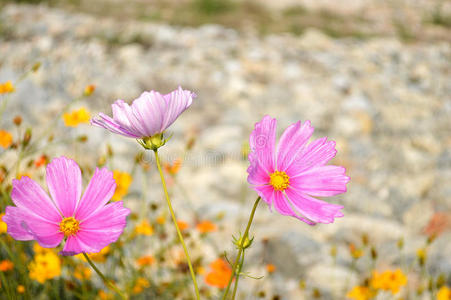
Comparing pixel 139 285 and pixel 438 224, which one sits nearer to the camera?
pixel 139 285

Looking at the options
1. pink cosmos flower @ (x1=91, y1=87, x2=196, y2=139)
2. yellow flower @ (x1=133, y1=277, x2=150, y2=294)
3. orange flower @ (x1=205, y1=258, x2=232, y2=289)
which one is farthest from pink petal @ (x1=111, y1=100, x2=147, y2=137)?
yellow flower @ (x1=133, y1=277, x2=150, y2=294)

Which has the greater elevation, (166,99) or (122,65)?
(122,65)

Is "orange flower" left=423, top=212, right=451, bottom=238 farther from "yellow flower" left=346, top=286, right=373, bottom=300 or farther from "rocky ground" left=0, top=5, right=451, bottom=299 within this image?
"yellow flower" left=346, top=286, right=373, bottom=300

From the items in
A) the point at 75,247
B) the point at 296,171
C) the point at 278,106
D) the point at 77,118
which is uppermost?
the point at 278,106

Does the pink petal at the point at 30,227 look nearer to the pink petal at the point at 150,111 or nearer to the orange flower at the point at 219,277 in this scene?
the pink petal at the point at 150,111

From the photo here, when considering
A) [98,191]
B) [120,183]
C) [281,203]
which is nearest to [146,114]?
[98,191]

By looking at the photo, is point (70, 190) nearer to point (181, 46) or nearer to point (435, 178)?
point (435, 178)

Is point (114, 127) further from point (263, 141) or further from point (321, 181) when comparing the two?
point (321, 181)

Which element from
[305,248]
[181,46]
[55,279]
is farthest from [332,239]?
[181,46]
